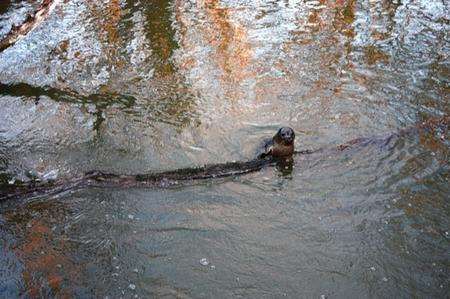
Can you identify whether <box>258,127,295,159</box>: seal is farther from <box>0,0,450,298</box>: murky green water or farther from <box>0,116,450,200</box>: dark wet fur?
<box>0,0,450,298</box>: murky green water

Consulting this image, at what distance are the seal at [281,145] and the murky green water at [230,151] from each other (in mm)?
199

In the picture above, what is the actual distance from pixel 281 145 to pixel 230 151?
0.72 meters

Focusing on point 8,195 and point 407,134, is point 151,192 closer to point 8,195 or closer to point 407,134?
point 8,195

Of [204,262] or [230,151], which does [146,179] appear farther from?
[204,262]

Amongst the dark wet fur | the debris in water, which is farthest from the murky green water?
the dark wet fur

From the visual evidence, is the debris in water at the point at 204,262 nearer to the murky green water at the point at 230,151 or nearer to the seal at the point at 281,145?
the murky green water at the point at 230,151

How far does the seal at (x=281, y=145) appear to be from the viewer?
5296 millimetres

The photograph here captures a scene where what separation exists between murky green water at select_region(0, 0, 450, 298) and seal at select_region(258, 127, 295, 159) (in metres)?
0.20

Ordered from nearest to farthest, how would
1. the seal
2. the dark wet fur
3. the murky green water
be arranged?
the murky green water
the dark wet fur
the seal

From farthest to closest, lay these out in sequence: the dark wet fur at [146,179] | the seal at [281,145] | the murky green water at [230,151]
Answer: the seal at [281,145] → the dark wet fur at [146,179] → the murky green water at [230,151]

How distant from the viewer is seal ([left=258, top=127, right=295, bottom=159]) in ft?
17.4

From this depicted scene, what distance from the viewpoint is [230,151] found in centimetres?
580

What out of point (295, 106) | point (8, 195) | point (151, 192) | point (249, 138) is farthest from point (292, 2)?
point (8, 195)

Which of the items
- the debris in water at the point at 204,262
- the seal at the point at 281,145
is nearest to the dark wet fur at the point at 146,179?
the seal at the point at 281,145
